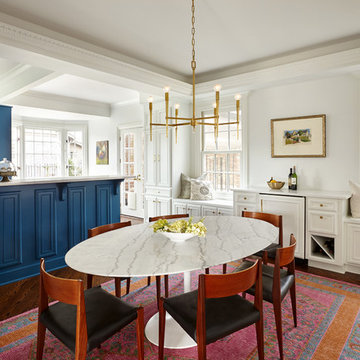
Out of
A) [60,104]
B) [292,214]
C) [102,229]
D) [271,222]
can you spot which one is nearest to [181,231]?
[102,229]

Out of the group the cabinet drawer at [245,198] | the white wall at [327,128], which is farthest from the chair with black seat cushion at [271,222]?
the white wall at [327,128]

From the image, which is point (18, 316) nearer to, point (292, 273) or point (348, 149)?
point (292, 273)

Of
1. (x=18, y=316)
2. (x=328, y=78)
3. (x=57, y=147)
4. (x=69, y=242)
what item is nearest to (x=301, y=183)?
(x=328, y=78)

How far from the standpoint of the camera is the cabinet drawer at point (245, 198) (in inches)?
161

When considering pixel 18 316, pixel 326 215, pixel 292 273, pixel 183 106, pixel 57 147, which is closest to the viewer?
pixel 292 273

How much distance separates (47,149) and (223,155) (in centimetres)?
496

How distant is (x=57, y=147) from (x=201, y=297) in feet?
24.1

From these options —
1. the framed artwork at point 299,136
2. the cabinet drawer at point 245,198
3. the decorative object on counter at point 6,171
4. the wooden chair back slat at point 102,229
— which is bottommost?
the wooden chair back slat at point 102,229

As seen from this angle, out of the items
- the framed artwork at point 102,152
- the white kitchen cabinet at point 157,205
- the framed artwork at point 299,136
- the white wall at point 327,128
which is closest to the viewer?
the white wall at point 327,128

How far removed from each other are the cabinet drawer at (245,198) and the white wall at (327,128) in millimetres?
513

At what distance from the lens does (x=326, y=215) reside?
349 centimetres

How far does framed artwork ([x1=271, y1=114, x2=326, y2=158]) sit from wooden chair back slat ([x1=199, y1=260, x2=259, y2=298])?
293 centimetres

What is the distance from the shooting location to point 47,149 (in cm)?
767

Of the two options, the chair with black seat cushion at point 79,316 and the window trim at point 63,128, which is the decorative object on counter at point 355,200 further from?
the window trim at point 63,128
